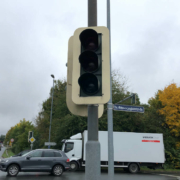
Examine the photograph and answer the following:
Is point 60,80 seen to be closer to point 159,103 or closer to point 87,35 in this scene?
point 159,103

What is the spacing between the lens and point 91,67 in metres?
2.94

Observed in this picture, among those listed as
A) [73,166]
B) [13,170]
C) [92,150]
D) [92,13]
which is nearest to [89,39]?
[92,13]

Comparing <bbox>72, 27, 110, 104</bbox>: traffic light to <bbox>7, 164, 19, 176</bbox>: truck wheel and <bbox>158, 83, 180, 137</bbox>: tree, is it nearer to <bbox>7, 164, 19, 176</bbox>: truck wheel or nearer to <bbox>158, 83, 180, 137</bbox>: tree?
<bbox>7, 164, 19, 176</bbox>: truck wheel

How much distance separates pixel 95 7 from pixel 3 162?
44.6 ft

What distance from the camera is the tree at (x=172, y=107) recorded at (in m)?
23.9

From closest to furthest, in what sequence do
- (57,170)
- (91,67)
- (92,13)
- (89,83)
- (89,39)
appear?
(89,83) < (91,67) < (89,39) < (92,13) < (57,170)

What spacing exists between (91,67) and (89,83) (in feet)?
0.80

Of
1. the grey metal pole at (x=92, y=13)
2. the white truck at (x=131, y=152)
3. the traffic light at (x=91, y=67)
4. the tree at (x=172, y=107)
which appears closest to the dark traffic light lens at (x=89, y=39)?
the traffic light at (x=91, y=67)

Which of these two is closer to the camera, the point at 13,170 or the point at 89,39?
the point at 89,39

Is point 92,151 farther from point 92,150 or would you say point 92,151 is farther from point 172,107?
point 172,107

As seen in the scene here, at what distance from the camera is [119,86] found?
27219 mm

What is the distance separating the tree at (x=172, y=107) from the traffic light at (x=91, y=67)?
22692 millimetres

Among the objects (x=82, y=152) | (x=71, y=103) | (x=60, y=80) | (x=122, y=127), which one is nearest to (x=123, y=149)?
(x=82, y=152)

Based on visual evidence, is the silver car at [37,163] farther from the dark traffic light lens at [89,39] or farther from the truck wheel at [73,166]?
the dark traffic light lens at [89,39]
